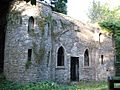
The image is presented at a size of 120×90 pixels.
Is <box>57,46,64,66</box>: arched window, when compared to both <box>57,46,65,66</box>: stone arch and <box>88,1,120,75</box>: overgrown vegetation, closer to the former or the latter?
<box>57,46,65,66</box>: stone arch

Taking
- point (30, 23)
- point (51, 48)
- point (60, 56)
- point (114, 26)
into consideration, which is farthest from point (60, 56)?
point (114, 26)

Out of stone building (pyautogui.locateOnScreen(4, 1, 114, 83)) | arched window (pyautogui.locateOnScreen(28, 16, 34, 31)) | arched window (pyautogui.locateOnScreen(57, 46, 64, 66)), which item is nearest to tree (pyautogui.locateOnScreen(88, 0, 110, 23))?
stone building (pyautogui.locateOnScreen(4, 1, 114, 83))

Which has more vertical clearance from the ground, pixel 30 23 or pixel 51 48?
pixel 30 23

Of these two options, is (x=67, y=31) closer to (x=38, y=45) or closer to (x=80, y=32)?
(x=80, y=32)

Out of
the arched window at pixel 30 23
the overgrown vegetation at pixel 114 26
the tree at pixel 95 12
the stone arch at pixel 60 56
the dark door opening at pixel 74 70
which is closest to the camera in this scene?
the arched window at pixel 30 23

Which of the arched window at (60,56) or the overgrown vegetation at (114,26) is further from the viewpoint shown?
the overgrown vegetation at (114,26)

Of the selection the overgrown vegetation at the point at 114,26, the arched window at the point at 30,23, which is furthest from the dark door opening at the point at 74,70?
the arched window at the point at 30,23

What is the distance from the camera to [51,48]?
22.2 m

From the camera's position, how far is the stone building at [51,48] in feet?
63.5

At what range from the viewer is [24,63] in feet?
62.5

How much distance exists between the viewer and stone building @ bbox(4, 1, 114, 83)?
1936cm

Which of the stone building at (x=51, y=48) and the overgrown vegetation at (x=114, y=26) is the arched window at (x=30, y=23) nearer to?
the stone building at (x=51, y=48)

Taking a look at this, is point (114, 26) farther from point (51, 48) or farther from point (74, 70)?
point (51, 48)

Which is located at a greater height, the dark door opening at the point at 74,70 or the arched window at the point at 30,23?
the arched window at the point at 30,23
